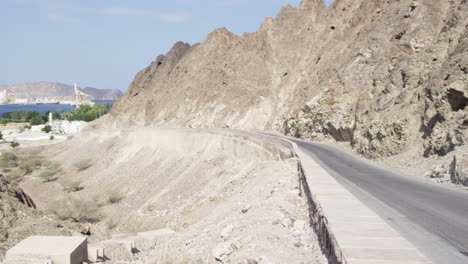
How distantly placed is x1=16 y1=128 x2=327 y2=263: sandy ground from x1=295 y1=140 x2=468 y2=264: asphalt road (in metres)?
1.83

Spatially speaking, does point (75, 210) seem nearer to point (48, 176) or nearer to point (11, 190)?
point (11, 190)

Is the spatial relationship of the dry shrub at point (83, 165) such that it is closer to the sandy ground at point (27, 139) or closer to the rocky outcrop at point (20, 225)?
the rocky outcrop at point (20, 225)

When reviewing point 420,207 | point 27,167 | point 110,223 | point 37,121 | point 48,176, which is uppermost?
point 37,121

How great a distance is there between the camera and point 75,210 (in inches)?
1131

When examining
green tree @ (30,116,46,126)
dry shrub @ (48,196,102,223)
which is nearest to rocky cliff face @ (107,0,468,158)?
dry shrub @ (48,196,102,223)

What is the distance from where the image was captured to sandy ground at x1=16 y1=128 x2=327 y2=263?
9.70 m

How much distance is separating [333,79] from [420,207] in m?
27.7

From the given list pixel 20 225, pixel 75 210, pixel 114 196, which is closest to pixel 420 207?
pixel 20 225

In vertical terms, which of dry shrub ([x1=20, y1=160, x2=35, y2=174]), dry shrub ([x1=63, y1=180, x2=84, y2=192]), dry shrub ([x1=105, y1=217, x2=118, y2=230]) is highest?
dry shrub ([x1=20, y1=160, x2=35, y2=174])

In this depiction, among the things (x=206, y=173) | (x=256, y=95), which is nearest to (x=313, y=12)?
(x=256, y=95)

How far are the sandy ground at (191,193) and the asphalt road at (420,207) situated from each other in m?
1.83

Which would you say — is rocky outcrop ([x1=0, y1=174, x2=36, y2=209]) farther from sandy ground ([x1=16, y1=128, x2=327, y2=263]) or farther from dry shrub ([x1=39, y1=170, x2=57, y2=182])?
dry shrub ([x1=39, y1=170, x2=57, y2=182])

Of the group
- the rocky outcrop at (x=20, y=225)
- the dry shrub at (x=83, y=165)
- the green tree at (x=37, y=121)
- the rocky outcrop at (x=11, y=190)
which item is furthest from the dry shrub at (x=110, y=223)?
the green tree at (x=37, y=121)

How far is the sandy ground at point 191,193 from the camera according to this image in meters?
9.70
